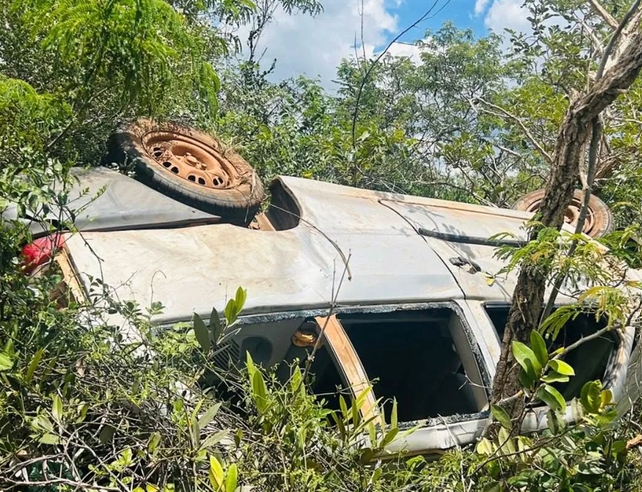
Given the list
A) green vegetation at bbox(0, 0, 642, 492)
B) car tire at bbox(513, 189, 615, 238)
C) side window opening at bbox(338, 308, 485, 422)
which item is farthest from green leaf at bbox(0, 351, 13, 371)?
car tire at bbox(513, 189, 615, 238)

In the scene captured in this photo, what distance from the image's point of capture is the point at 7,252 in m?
2.35

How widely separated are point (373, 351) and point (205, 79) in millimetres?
2065

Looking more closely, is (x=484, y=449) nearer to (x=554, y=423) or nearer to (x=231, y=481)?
(x=554, y=423)

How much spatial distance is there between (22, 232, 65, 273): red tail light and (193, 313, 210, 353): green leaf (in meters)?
0.66

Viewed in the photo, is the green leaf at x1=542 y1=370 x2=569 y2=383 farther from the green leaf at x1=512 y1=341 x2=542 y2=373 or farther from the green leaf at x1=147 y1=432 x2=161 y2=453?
the green leaf at x1=147 y1=432 x2=161 y2=453

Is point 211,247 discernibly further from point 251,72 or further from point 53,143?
point 251,72

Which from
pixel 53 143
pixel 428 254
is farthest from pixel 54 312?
pixel 428 254

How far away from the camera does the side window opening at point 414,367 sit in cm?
393

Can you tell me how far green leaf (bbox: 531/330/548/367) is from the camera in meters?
2.31

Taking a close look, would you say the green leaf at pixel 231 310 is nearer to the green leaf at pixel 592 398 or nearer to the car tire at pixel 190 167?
the green leaf at pixel 592 398

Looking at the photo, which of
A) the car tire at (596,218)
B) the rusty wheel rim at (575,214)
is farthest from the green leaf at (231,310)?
the car tire at (596,218)

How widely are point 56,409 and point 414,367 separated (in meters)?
2.50

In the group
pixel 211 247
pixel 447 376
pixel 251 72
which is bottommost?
pixel 447 376

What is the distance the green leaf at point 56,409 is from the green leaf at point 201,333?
0.46 m
